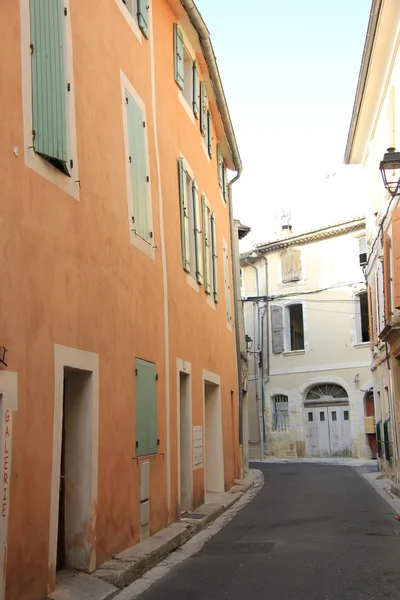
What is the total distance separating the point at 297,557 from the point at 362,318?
2321 centimetres

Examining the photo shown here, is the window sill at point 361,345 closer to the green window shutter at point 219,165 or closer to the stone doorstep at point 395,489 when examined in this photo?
the green window shutter at point 219,165

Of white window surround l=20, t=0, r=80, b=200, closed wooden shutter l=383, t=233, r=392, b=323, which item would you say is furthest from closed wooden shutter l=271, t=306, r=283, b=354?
white window surround l=20, t=0, r=80, b=200

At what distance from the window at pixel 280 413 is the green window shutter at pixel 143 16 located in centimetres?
2314

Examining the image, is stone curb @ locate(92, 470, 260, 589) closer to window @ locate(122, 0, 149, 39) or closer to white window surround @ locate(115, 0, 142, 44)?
white window surround @ locate(115, 0, 142, 44)

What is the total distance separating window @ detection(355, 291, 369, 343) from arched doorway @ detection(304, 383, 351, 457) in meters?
2.25

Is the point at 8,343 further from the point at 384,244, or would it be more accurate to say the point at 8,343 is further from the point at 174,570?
the point at 384,244

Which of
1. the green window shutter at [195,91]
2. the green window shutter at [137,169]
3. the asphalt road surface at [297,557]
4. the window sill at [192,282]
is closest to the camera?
the asphalt road surface at [297,557]

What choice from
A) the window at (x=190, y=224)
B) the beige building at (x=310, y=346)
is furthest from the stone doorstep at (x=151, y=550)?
the beige building at (x=310, y=346)

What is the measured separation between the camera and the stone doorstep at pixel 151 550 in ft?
21.7

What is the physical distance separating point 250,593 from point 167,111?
24.1 feet

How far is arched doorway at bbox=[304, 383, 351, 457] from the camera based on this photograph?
96.6 ft

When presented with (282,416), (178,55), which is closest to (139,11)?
(178,55)

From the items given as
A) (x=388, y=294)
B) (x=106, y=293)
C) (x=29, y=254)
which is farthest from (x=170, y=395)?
(x=388, y=294)

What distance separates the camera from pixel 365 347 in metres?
29.7
